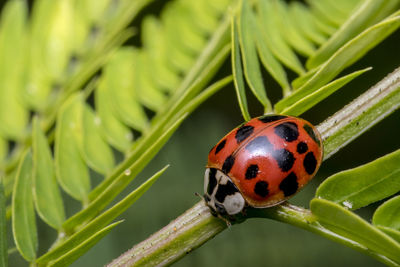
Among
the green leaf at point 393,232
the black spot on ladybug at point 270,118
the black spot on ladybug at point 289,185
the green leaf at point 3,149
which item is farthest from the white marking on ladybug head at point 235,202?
the green leaf at point 3,149

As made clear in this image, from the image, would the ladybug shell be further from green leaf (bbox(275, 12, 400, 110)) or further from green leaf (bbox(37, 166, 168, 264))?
green leaf (bbox(37, 166, 168, 264))

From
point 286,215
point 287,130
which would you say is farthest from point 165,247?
point 287,130

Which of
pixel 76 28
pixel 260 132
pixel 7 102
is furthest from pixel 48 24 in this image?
pixel 260 132

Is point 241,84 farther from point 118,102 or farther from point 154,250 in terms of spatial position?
point 118,102

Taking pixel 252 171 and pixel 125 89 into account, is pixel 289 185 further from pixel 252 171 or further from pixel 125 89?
pixel 125 89

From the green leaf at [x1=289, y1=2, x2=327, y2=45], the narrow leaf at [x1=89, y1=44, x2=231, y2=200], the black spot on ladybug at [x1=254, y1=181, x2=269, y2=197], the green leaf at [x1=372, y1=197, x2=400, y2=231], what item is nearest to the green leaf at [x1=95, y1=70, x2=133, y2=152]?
the narrow leaf at [x1=89, y1=44, x2=231, y2=200]

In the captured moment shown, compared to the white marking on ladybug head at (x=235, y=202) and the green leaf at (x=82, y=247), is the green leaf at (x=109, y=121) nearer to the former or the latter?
the white marking on ladybug head at (x=235, y=202)
